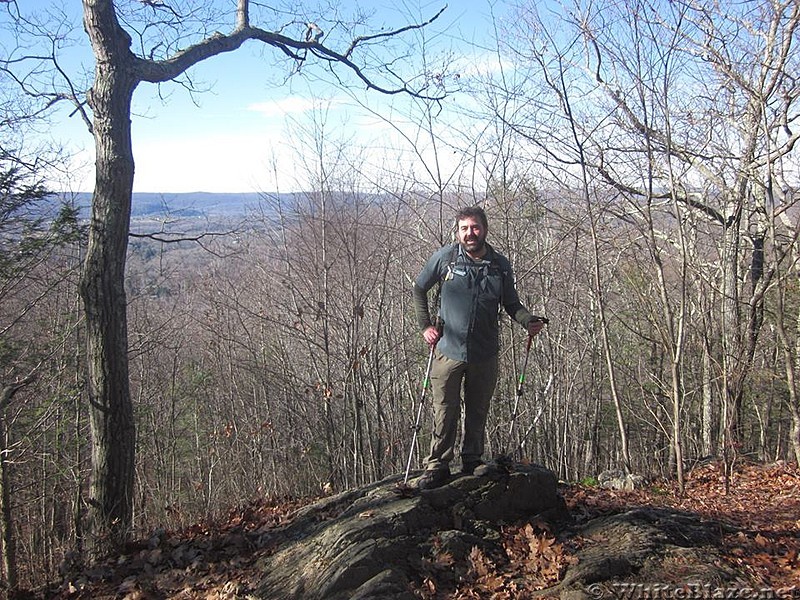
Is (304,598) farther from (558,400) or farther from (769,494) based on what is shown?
(558,400)

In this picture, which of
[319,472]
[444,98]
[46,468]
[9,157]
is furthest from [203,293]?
[444,98]

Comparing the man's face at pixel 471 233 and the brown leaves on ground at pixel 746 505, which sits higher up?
the man's face at pixel 471 233

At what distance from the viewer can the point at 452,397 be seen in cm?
411

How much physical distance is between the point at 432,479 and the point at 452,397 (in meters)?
0.61

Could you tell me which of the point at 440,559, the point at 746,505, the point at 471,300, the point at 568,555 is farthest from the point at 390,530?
the point at 746,505

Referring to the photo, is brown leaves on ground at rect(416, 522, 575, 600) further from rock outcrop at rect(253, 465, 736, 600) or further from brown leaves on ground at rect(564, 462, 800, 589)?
brown leaves on ground at rect(564, 462, 800, 589)

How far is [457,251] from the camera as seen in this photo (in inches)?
162

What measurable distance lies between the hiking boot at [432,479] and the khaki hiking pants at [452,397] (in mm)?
36

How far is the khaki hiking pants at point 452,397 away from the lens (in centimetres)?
408

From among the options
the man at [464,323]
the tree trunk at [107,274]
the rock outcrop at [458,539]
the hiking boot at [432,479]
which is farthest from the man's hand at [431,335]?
the tree trunk at [107,274]

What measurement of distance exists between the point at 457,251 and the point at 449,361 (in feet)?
2.52

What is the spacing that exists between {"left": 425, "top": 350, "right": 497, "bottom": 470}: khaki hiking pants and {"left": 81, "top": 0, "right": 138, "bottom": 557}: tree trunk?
2.60 meters

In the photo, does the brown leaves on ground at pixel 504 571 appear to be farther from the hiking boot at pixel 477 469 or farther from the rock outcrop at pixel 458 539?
the hiking boot at pixel 477 469

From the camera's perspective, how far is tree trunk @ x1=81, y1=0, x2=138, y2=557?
4.74 meters
